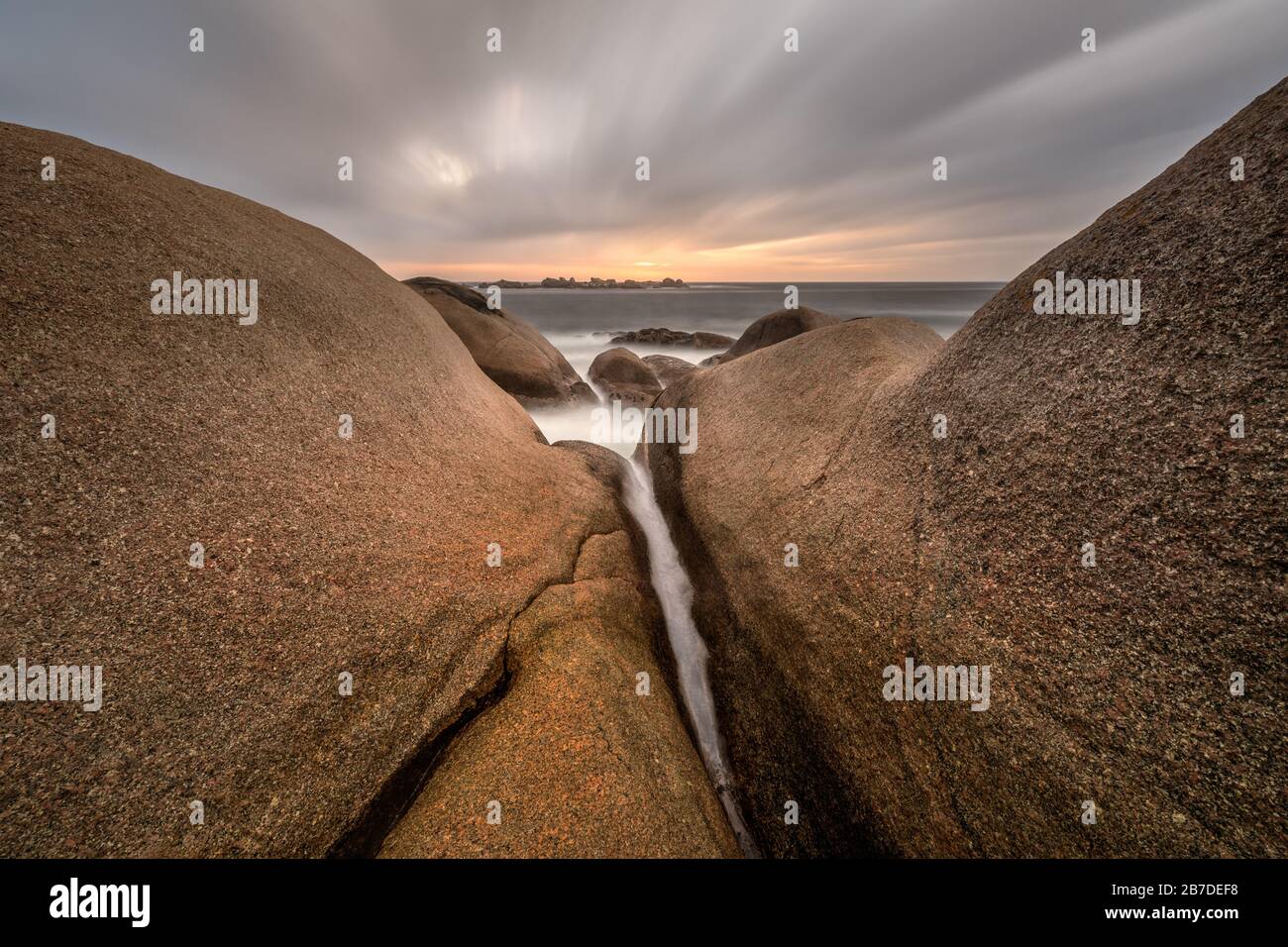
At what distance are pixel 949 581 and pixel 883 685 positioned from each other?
1059mm

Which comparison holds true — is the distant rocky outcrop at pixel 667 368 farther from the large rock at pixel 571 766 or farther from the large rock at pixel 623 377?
the large rock at pixel 571 766

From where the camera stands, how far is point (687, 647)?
5.49 metres

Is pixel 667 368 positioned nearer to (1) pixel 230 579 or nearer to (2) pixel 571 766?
(1) pixel 230 579

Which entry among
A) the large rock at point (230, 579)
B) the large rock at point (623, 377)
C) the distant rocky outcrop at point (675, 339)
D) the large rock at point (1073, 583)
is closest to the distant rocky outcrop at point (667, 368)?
the large rock at point (623, 377)

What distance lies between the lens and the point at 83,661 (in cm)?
276

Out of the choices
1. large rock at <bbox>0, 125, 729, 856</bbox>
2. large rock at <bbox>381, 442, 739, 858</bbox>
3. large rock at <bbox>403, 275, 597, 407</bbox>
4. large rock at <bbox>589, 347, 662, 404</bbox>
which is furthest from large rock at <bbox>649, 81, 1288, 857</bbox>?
large rock at <bbox>589, 347, 662, 404</bbox>

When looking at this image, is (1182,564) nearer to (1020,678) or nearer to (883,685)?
(1020,678)

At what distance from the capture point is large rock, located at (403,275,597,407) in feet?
47.2

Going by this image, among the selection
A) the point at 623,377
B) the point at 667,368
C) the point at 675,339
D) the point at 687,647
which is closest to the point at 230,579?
the point at 687,647

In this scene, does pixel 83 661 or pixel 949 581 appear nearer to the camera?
pixel 83 661

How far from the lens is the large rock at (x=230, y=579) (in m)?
2.71

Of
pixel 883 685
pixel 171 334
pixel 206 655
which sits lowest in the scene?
pixel 883 685

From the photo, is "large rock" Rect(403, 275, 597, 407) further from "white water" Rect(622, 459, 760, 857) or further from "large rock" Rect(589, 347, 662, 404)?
"white water" Rect(622, 459, 760, 857)
